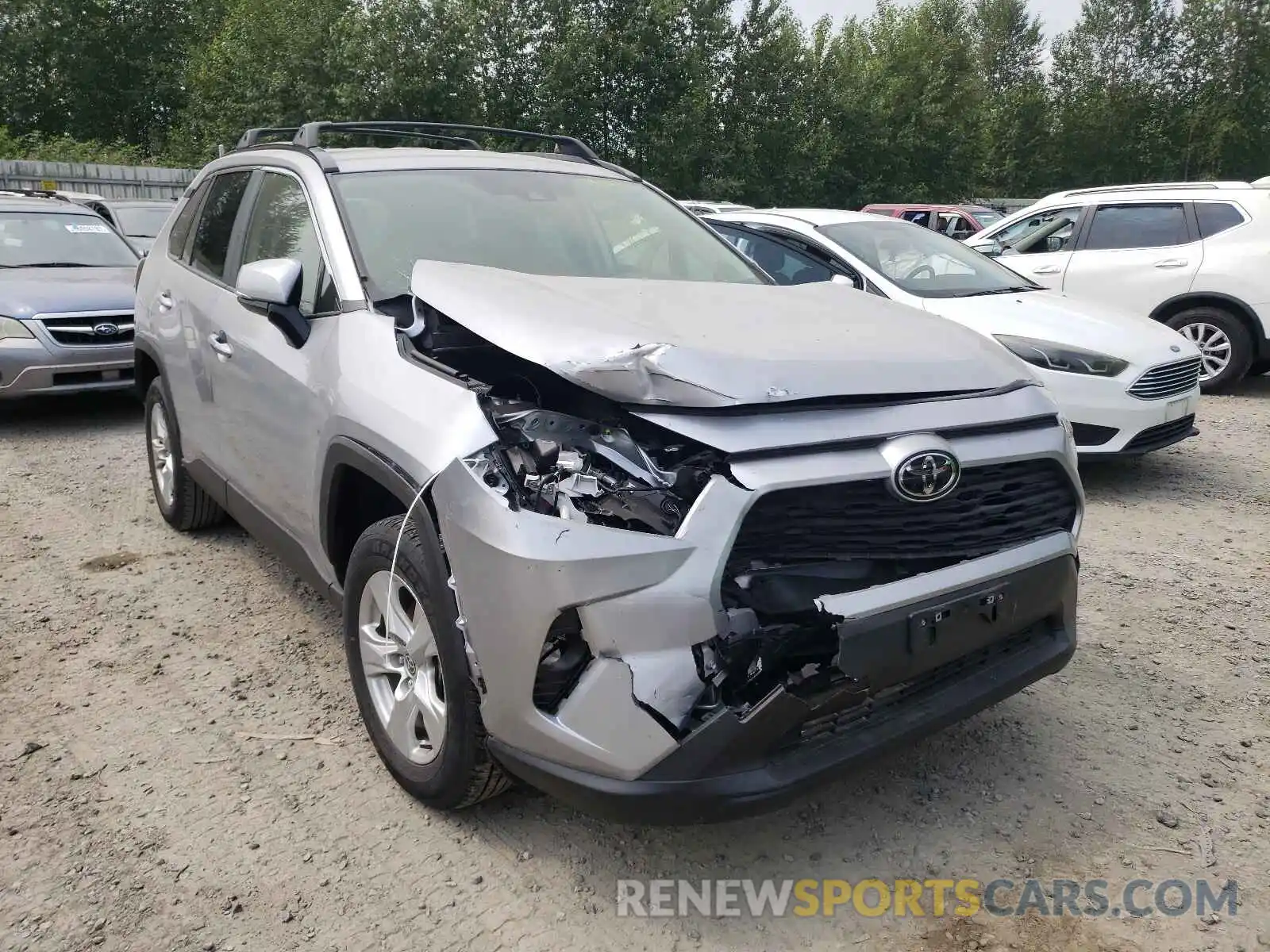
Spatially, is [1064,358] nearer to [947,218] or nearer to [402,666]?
[402,666]

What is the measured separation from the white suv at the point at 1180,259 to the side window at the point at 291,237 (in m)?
6.82

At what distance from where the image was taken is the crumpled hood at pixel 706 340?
2.24 metres

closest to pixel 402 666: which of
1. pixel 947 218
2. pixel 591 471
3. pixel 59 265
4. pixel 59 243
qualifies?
pixel 591 471

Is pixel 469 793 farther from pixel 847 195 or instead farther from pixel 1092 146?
pixel 1092 146

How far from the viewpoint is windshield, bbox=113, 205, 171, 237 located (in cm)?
1176

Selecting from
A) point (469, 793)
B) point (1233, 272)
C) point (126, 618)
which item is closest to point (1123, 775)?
point (469, 793)

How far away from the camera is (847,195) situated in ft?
111

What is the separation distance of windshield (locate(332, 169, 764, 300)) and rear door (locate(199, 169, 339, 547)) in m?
0.21

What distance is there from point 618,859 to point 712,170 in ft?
93.7

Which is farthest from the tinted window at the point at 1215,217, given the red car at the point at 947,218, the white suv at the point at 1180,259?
the red car at the point at 947,218

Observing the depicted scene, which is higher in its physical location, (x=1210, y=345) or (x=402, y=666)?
(x=402, y=666)

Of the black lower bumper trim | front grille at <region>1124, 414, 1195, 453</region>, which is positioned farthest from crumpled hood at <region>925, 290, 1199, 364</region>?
the black lower bumper trim

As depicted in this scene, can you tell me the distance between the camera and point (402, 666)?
2.69 metres

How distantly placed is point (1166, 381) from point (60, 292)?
756 centimetres
